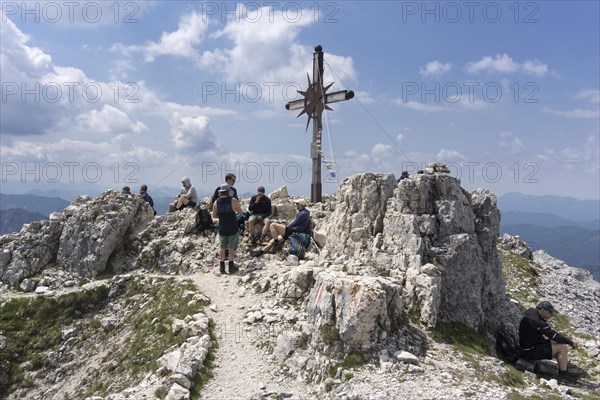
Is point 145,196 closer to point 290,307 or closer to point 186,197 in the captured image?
point 186,197

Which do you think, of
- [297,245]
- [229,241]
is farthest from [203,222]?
[297,245]

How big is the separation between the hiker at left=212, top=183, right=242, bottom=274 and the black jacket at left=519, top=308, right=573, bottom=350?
12.9m

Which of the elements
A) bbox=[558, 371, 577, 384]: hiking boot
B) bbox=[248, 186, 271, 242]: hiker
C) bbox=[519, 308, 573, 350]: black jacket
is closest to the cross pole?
bbox=[248, 186, 271, 242]: hiker

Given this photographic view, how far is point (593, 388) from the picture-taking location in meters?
12.3

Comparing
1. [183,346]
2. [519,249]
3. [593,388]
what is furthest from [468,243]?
[519,249]

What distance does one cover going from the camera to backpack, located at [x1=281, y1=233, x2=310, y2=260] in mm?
19656

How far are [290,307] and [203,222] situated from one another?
980 cm

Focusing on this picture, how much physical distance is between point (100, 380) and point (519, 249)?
3152 centimetres

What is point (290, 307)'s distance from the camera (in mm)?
15023

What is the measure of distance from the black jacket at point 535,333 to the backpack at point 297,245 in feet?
33.8

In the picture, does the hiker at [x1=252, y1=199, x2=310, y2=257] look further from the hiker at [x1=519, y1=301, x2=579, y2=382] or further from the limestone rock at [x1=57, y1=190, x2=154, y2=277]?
the hiker at [x1=519, y1=301, x2=579, y2=382]

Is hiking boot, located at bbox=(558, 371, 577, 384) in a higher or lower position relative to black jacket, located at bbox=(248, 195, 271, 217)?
lower

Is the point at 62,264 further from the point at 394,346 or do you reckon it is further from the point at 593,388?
the point at 593,388

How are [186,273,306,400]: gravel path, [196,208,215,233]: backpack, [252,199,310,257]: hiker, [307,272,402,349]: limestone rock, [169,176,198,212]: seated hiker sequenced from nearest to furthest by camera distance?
[186,273,306,400]: gravel path → [307,272,402,349]: limestone rock → [252,199,310,257]: hiker → [196,208,215,233]: backpack → [169,176,198,212]: seated hiker
